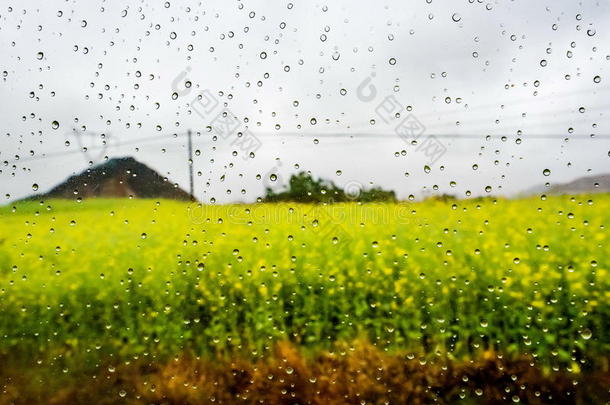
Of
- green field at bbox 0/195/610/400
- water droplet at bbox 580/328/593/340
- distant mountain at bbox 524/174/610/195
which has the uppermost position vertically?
distant mountain at bbox 524/174/610/195

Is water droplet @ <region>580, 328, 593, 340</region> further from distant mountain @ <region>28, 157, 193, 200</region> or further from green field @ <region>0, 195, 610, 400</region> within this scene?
distant mountain @ <region>28, 157, 193, 200</region>

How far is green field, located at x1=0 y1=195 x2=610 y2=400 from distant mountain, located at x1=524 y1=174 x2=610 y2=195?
1.5 inches

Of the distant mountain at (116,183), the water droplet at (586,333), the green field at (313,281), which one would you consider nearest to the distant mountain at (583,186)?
the green field at (313,281)

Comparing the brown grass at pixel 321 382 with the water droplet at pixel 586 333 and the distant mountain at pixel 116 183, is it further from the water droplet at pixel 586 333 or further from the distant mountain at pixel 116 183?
the distant mountain at pixel 116 183

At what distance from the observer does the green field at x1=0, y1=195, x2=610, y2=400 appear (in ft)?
4.69

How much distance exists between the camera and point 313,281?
151cm

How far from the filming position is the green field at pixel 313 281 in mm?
1429

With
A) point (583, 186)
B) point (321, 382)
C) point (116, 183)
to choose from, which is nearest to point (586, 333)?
point (583, 186)

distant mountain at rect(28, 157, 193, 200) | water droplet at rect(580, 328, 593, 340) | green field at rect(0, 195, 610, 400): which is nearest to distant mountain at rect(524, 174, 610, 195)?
green field at rect(0, 195, 610, 400)

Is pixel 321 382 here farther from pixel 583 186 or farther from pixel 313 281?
pixel 583 186

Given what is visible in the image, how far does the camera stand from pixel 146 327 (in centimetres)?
155

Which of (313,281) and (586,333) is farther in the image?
(313,281)

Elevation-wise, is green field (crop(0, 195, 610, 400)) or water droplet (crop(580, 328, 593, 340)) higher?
green field (crop(0, 195, 610, 400))

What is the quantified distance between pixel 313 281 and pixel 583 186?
2.97 ft
